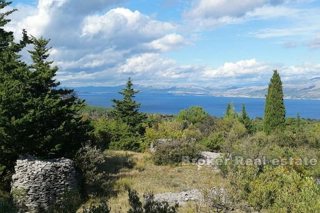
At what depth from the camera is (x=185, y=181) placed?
23.8 metres

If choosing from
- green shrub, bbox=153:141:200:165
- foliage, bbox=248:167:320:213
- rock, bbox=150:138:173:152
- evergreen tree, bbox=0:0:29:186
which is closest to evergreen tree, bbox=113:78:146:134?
rock, bbox=150:138:173:152

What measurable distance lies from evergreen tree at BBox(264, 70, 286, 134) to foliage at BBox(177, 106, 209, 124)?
1455 centimetres

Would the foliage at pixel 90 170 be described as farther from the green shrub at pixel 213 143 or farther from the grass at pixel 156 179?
the green shrub at pixel 213 143

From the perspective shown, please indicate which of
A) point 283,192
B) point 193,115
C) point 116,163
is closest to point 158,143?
point 116,163

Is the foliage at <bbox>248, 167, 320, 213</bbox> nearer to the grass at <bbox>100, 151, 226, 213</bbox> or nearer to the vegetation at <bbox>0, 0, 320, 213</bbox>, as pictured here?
the vegetation at <bbox>0, 0, 320, 213</bbox>

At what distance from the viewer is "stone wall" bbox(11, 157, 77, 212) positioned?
1734 centimetres

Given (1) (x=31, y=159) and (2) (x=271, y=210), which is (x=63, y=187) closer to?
(1) (x=31, y=159)

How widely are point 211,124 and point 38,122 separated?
47.3 meters

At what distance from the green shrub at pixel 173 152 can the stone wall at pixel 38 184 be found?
11.4 meters

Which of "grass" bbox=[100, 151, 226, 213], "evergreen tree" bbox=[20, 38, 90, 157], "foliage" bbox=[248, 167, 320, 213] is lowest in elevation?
"grass" bbox=[100, 151, 226, 213]

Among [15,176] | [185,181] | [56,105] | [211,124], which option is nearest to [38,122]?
[56,105]

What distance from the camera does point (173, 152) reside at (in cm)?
2942

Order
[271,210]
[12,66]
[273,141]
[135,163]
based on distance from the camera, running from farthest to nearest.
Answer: [273,141] → [135,163] → [12,66] → [271,210]

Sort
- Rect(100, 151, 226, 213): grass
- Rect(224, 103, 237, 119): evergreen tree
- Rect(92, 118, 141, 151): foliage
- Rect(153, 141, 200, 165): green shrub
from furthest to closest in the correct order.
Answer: Rect(224, 103, 237, 119): evergreen tree < Rect(92, 118, 141, 151): foliage < Rect(153, 141, 200, 165): green shrub < Rect(100, 151, 226, 213): grass
